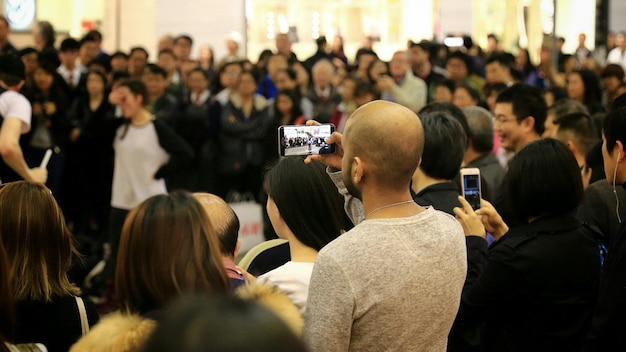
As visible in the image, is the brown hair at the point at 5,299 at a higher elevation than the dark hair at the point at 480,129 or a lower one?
lower

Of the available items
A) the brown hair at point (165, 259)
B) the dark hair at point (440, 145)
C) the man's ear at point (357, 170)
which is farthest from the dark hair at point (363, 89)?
the brown hair at point (165, 259)

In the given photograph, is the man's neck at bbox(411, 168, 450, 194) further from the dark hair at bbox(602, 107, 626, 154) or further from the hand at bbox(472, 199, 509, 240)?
the dark hair at bbox(602, 107, 626, 154)

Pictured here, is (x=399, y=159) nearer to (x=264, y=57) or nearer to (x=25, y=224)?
(x=25, y=224)

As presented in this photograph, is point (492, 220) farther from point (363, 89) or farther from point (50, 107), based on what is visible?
point (50, 107)

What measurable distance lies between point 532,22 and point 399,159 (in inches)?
885

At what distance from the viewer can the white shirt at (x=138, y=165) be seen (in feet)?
26.6

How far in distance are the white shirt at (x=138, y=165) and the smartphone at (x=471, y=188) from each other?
414 cm

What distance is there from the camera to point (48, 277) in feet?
→ 11.0

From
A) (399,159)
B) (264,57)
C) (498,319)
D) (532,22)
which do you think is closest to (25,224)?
(399,159)

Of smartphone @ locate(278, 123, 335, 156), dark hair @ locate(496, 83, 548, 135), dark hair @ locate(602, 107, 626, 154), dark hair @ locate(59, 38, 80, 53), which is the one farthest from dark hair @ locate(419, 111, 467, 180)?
dark hair @ locate(59, 38, 80, 53)

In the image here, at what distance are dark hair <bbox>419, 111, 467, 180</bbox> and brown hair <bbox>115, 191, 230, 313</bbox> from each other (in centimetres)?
206

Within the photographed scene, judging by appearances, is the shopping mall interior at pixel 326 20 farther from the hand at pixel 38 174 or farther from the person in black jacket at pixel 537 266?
the person in black jacket at pixel 537 266

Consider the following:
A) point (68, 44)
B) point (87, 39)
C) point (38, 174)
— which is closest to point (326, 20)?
point (87, 39)

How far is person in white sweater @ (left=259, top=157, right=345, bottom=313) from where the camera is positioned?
3506 millimetres
